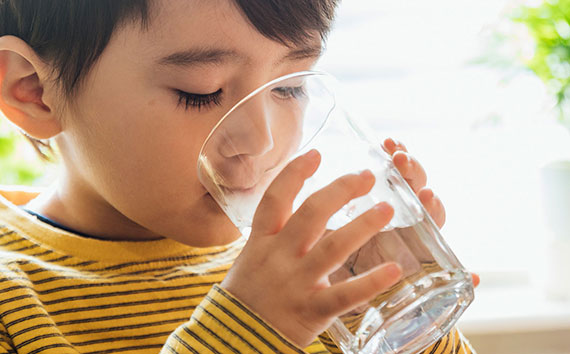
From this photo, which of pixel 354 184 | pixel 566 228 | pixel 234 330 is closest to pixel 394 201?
pixel 354 184

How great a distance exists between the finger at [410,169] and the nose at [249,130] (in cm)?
22

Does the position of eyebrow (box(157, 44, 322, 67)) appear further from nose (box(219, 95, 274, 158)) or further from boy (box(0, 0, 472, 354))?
nose (box(219, 95, 274, 158))

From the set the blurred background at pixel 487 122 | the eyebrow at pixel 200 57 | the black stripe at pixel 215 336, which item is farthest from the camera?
the blurred background at pixel 487 122

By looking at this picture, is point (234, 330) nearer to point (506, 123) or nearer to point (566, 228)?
point (566, 228)

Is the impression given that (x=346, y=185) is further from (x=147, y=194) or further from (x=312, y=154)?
(x=147, y=194)

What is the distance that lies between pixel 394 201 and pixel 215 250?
18.7 inches

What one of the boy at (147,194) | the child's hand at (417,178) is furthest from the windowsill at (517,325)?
the child's hand at (417,178)

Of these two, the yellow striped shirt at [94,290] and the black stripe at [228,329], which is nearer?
the black stripe at [228,329]

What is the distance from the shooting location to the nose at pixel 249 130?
655 mm

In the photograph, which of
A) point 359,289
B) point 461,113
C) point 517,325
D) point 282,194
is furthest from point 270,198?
point 461,113

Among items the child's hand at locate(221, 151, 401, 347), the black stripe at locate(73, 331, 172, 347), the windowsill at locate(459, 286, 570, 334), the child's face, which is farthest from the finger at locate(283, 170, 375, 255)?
the windowsill at locate(459, 286, 570, 334)

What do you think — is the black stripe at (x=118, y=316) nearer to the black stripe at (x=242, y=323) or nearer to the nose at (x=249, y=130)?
the black stripe at (x=242, y=323)

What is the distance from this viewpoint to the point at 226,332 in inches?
27.8

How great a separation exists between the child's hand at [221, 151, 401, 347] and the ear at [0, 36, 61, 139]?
38cm
